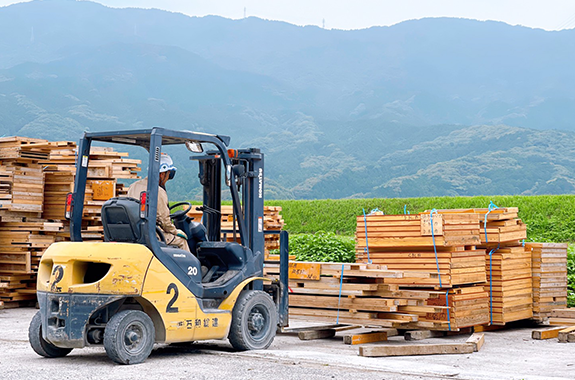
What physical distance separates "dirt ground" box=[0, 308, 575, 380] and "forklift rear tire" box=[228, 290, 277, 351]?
208 millimetres

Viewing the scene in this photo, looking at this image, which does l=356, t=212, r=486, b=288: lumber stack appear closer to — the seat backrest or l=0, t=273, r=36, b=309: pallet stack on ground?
the seat backrest

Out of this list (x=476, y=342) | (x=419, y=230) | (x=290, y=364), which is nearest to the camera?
(x=290, y=364)

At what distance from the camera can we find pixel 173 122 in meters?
150

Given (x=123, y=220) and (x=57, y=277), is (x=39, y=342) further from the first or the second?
(x=123, y=220)

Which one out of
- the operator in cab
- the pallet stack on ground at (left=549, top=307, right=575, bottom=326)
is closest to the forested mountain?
the pallet stack on ground at (left=549, top=307, right=575, bottom=326)

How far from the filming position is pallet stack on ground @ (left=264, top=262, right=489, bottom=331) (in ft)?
31.6

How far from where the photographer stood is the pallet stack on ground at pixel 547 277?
459 inches

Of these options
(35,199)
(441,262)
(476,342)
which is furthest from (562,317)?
(35,199)

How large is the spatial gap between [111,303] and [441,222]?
481 centimetres

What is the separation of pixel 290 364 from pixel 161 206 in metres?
2.08

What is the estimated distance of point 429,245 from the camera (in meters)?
10.0

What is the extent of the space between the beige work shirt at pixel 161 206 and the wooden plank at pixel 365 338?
2.99 meters

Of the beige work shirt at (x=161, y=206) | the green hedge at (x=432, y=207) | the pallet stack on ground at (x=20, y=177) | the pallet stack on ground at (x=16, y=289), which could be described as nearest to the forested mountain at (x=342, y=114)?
the green hedge at (x=432, y=207)

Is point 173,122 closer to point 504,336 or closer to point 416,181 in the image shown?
point 416,181
